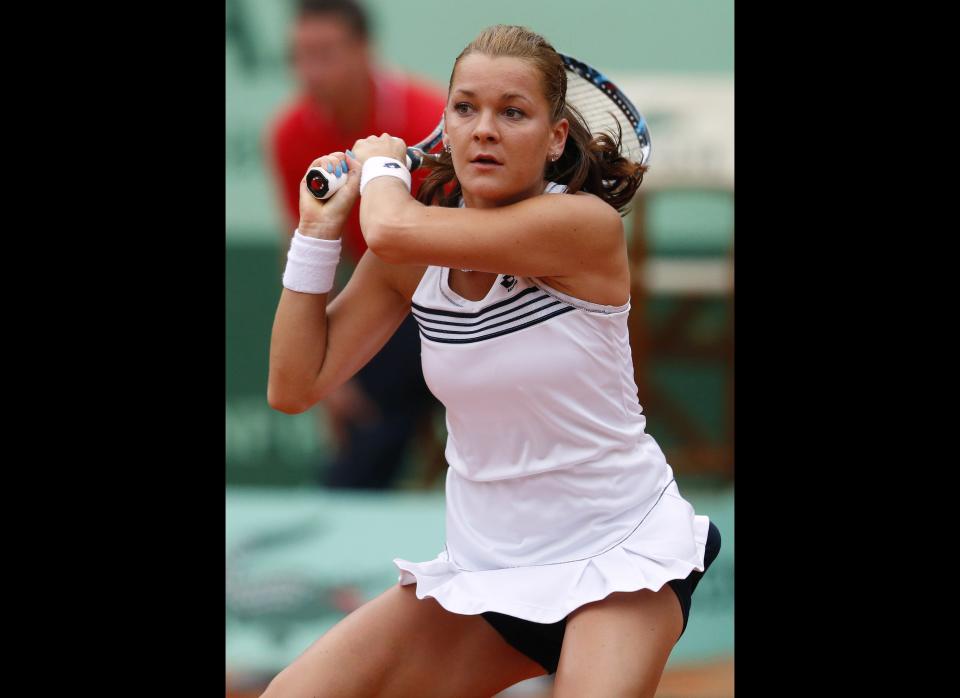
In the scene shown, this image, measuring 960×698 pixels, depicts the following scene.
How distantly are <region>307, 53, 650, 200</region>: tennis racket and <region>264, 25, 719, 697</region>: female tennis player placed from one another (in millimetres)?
155

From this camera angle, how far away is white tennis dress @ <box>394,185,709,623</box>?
238 centimetres

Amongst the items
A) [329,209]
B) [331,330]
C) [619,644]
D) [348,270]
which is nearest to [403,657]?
[619,644]

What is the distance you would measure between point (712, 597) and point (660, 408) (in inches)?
37.4

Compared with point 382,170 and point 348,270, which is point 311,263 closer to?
point 382,170

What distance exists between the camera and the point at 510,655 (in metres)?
2.54

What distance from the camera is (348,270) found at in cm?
500

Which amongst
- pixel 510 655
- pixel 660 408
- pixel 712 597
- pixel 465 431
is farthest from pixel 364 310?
pixel 660 408

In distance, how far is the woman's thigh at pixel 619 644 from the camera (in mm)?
2234

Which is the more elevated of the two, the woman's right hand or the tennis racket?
the tennis racket

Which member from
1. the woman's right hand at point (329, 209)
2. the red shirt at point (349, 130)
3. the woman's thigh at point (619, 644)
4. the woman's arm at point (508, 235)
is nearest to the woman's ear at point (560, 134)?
the woman's arm at point (508, 235)

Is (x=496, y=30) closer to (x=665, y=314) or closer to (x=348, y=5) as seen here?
(x=348, y=5)

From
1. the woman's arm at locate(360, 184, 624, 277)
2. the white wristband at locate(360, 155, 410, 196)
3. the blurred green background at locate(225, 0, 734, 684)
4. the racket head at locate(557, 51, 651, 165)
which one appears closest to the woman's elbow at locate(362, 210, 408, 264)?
the woman's arm at locate(360, 184, 624, 277)

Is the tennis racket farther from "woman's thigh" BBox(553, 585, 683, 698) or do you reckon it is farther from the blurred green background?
the blurred green background

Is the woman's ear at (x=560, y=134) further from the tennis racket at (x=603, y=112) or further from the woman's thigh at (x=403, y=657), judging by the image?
the woman's thigh at (x=403, y=657)
